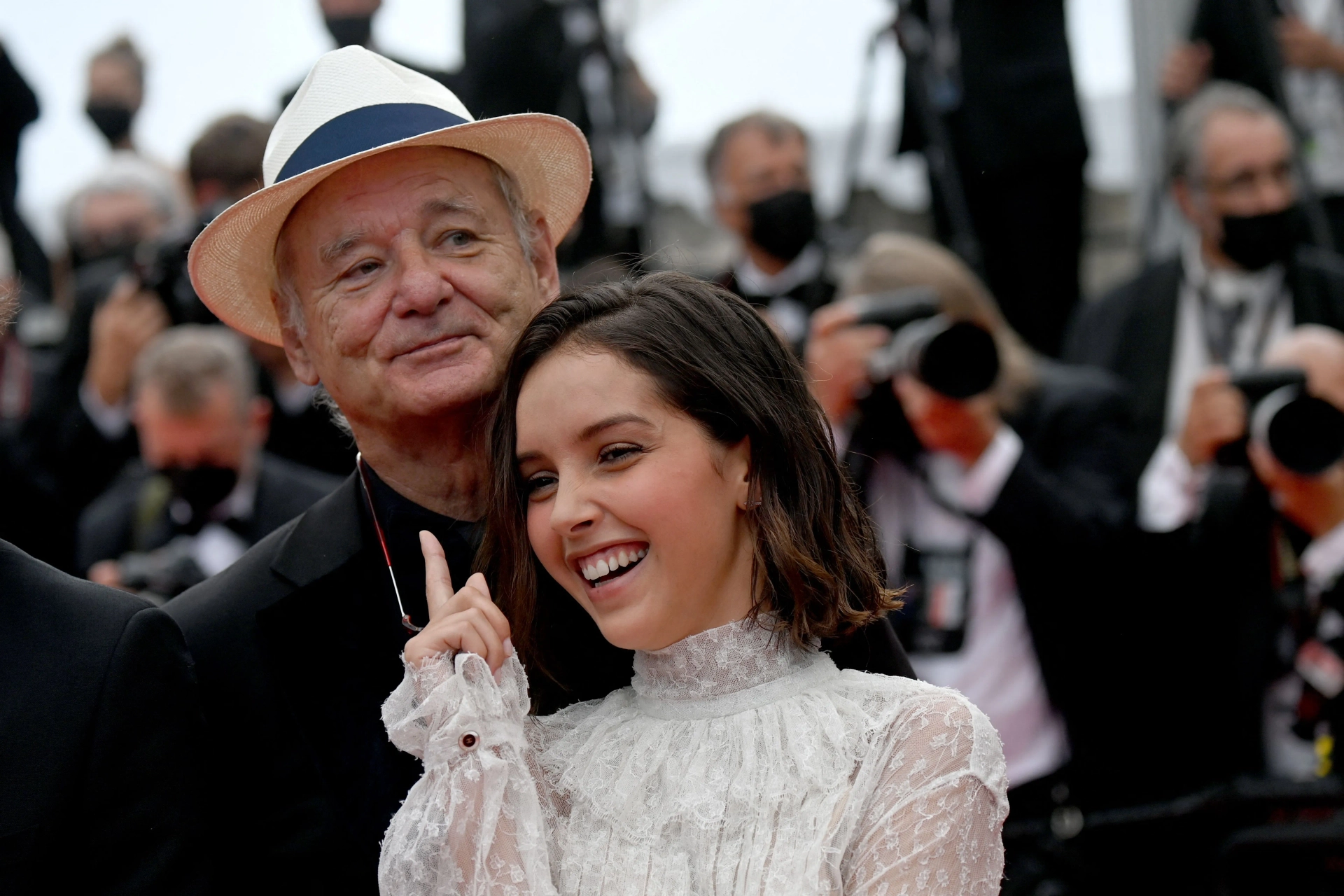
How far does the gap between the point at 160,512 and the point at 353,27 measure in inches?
64.3

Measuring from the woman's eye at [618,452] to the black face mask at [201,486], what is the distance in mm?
2914

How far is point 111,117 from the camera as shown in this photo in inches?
277

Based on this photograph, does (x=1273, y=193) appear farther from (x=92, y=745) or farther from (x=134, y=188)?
(x=134, y=188)

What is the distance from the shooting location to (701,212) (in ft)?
22.9

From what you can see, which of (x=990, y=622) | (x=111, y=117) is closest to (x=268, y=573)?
(x=990, y=622)

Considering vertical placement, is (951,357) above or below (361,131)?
below

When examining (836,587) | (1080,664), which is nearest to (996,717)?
(1080,664)

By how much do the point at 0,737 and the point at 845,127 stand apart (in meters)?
5.08

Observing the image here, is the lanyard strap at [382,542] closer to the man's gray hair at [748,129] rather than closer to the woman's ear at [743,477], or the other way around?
the woman's ear at [743,477]

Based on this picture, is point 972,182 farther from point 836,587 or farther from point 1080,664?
point 836,587

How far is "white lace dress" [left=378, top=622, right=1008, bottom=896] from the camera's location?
206 centimetres

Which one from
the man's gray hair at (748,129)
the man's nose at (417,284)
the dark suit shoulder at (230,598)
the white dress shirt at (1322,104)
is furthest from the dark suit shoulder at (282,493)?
the white dress shirt at (1322,104)

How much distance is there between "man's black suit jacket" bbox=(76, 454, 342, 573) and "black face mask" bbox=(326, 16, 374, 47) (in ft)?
→ 4.47

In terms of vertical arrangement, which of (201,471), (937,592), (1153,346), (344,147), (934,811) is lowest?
(937,592)
